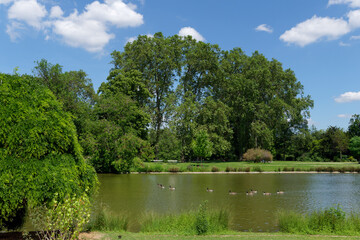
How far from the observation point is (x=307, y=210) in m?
18.3

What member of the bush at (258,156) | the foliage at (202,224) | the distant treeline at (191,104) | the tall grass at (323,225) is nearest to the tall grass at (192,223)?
the foliage at (202,224)

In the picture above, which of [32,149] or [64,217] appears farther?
[32,149]

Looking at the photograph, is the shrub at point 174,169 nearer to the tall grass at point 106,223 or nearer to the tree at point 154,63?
the tree at point 154,63

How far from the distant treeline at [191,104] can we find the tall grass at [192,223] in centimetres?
2811

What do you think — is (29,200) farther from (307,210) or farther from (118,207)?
(307,210)

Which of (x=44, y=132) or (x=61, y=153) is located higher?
(x=44, y=132)

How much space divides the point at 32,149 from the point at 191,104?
47384mm

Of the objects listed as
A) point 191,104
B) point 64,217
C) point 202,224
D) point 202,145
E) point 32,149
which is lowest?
point 202,224

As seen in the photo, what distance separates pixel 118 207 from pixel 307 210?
36.3 ft

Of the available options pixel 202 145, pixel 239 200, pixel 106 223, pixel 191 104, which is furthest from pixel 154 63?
pixel 106 223

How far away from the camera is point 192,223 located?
12445mm

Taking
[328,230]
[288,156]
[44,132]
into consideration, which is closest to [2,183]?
[44,132]

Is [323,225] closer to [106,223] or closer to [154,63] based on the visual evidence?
[106,223]

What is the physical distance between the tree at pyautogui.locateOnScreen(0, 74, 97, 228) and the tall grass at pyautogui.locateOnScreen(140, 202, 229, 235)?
3509 mm
